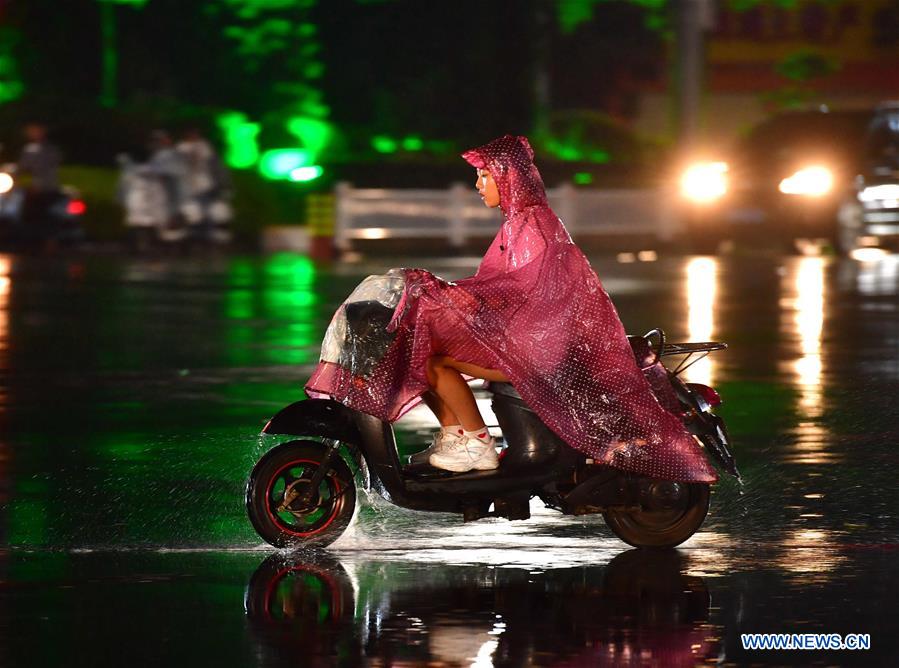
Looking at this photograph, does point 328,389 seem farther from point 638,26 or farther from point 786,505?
point 638,26

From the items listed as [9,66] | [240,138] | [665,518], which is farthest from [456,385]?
[9,66]

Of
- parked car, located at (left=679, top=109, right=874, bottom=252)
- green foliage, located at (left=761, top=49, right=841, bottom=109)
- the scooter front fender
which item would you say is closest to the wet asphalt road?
the scooter front fender

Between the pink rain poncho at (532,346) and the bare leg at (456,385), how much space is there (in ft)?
0.19

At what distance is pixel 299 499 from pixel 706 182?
20707 mm

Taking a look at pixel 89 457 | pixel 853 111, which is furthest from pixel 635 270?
pixel 89 457

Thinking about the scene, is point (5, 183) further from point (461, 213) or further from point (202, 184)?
point (461, 213)

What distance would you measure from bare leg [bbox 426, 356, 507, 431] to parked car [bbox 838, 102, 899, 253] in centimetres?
1957

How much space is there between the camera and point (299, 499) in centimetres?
772

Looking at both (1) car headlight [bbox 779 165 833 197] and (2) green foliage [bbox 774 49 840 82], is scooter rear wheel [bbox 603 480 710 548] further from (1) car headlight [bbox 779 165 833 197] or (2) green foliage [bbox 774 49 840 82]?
(2) green foliage [bbox 774 49 840 82]

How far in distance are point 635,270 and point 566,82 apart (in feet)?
110

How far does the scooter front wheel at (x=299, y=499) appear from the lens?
7.71m

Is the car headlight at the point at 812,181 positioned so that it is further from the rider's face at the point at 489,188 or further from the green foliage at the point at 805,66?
the green foliage at the point at 805,66

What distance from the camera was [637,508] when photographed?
303 inches

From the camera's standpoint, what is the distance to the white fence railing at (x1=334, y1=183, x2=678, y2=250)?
30.3m
